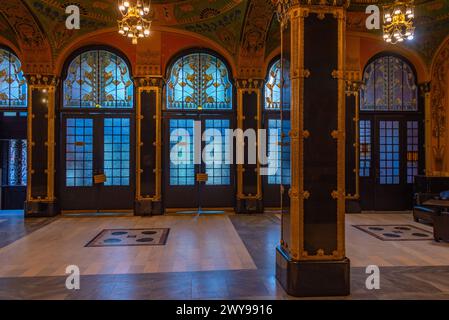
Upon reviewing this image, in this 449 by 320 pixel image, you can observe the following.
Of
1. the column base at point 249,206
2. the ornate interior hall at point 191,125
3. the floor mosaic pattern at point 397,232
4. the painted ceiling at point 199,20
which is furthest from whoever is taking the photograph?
the column base at point 249,206

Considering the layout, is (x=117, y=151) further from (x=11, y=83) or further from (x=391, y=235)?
(x=391, y=235)

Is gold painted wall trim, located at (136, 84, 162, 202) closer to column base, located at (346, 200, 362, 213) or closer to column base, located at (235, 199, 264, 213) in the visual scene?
column base, located at (235, 199, 264, 213)

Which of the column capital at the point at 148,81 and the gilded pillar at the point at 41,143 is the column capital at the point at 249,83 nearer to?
the column capital at the point at 148,81

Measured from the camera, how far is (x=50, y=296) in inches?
146

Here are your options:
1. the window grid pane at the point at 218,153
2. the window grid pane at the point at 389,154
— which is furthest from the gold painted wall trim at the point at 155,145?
the window grid pane at the point at 389,154

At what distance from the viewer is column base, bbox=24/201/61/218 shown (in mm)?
8508

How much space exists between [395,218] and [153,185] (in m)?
5.89

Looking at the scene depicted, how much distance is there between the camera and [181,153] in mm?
9414

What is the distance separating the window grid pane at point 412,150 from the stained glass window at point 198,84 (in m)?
4.96

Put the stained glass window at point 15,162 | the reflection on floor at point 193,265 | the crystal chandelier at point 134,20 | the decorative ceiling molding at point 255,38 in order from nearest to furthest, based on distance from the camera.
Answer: the reflection on floor at point 193,265 < the crystal chandelier at point 134,20 < the decorative ceiling molding at point 255,38 < the stained glass window at point 15,162

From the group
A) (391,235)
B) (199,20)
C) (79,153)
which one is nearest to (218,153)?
(199,20)

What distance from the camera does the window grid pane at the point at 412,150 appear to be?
9750mm

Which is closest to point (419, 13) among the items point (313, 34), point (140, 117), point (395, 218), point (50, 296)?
point (395, 218)
